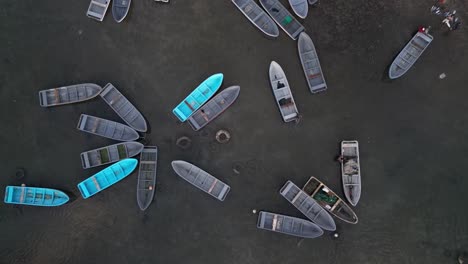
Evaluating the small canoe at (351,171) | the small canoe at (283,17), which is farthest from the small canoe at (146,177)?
the small canoe at (351,171)

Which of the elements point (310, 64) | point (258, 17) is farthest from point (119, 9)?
point (310, 64)

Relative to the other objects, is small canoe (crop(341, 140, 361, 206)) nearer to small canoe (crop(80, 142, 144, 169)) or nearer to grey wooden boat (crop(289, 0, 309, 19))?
grey wooden boat (crop(289, 0, 309, 19))

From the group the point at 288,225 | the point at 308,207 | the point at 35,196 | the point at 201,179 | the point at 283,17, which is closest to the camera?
the point at 308,207

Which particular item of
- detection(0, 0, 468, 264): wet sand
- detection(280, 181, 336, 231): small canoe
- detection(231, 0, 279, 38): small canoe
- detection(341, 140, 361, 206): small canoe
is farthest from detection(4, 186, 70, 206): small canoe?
detection(341, 140, 361, 206): small canoe

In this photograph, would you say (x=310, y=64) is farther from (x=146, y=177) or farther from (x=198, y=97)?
(x=146, y=177)

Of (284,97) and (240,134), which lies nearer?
(284,97)

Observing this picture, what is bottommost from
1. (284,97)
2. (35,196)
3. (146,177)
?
(146,177)

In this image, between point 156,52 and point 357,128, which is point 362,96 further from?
point 156,52
